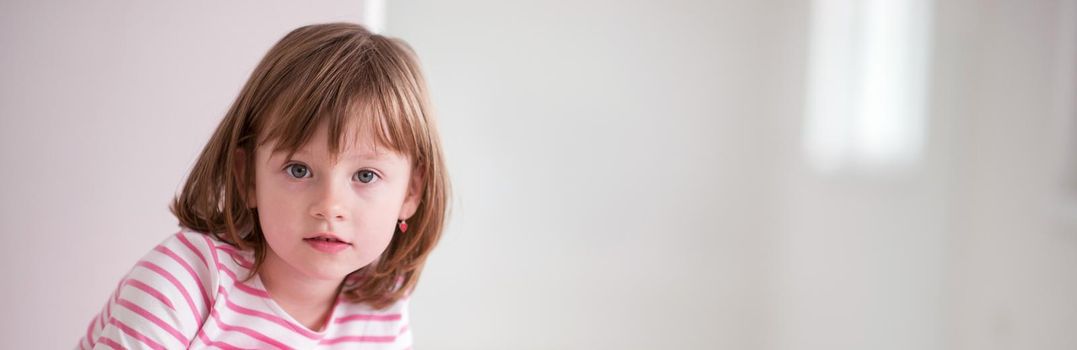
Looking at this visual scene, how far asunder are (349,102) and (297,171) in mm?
91

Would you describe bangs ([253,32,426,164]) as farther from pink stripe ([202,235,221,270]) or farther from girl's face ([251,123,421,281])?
pink stripe ([202,235,221,270])

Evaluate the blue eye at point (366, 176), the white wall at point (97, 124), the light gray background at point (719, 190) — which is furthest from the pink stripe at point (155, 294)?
the light gray background at point (719, 190)

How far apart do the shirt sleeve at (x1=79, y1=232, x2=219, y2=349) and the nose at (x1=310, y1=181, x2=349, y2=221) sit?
0.48ft

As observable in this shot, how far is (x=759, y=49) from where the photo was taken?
194 centimetres

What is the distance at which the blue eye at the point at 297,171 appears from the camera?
3.18ft

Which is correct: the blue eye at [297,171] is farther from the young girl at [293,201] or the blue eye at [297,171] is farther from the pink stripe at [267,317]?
the pink stripe at [267,317]

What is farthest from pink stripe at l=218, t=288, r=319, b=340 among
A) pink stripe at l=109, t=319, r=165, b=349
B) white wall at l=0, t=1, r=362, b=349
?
white wall at l=0, t=1, r=362, b=349

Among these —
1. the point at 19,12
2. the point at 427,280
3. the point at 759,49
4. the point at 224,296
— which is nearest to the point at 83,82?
the point at 19,12

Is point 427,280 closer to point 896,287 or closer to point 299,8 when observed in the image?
point 299,8

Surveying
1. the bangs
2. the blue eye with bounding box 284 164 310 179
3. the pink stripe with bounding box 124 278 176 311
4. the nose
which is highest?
the bangs

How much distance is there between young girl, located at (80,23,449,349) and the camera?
3.12ft

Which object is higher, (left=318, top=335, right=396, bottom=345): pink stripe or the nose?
the nose

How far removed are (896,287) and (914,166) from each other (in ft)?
0.78

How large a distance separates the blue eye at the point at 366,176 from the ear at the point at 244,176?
13 centimetres
